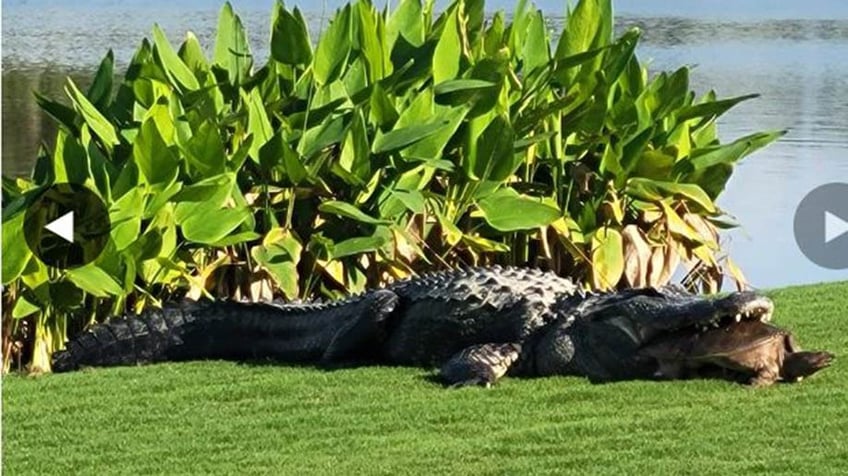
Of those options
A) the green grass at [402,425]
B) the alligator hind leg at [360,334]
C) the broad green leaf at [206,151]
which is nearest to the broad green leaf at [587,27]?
the broad green leaf at [206,151]

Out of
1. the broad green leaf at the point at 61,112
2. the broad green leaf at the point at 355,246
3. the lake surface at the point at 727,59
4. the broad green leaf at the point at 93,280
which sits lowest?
the lake surface at the point at 727,59

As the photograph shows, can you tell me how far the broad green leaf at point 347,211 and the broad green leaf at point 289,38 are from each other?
0.85 meters

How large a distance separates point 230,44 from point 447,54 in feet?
→ 3.08

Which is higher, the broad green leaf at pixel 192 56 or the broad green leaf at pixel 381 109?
the broad green leaf at pixel 192 56

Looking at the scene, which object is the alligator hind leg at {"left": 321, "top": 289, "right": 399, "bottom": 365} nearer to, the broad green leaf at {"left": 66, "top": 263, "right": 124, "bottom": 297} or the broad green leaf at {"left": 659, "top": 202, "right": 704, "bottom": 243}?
the broad green leaf at {"left": 66, "top": 263, "right": 124, "bottom": 297}

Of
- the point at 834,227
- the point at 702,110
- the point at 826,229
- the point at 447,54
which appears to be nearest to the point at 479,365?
the point at 447,54

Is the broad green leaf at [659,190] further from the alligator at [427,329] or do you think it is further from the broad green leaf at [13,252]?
the broad green leaf at [13,252]

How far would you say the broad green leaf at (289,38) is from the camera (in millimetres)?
6875

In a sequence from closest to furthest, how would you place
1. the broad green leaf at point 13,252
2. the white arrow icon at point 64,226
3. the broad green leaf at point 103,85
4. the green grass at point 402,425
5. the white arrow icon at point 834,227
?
the green grass at point 402,425 < the broad green leaf at point 13,252 < the white arrow icon at point 64,226 < the broad green leaf at point 103,85 < the white arrow icon at point 834,227

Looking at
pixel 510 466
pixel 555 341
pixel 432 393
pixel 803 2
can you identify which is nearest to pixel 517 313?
pixel 555 341

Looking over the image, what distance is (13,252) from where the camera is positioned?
226 inches

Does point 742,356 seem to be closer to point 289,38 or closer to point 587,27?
point 289,38

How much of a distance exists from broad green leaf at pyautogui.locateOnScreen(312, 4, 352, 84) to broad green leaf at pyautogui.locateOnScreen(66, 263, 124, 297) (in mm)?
1372

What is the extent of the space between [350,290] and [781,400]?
7.15 ft
